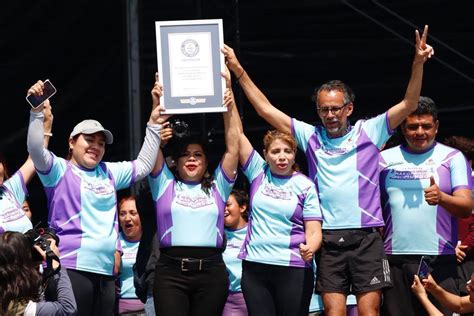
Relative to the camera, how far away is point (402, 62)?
9.20 m

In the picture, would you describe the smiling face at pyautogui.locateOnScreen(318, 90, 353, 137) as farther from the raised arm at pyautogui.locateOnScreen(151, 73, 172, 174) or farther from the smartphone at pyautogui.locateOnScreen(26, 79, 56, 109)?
the smartphone at pyautogui.locateOnScreen(26, 79, 56, 109)

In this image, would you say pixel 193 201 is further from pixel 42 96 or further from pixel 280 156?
pixel 42 96

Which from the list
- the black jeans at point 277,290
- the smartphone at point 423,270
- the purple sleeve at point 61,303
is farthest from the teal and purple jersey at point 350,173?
the purple sleeve at point 61,303

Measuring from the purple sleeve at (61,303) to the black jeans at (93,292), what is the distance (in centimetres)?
91

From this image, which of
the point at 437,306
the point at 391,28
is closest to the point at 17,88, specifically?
the point at 391,28

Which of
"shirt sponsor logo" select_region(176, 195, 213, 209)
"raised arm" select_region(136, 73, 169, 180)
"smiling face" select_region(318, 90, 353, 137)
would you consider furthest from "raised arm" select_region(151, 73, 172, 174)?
"smiling face" select_region(318, 90, 353, 137)

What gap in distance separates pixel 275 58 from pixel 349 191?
3.16 metres

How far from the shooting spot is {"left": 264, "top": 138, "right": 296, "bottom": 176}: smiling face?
21.4 ft

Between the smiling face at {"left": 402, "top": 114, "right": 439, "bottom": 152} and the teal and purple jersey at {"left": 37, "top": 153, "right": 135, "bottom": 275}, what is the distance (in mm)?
1657

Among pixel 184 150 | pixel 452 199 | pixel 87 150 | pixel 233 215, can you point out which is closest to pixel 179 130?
pixel 184 150

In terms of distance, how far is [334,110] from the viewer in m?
6.41

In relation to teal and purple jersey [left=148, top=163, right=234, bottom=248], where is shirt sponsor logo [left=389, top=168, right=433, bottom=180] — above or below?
above

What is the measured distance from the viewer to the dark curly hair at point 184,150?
6.50 metres

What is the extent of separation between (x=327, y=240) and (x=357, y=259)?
0.64ft
